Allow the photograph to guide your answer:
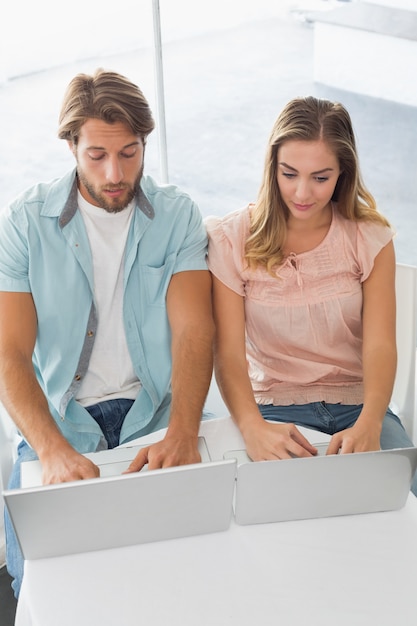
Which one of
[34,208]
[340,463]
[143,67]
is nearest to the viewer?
[340,463]

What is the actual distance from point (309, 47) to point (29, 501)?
4.25 metres

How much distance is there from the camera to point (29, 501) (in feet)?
3.63

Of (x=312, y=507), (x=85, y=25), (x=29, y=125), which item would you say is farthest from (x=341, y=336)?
(x=29, y=125)

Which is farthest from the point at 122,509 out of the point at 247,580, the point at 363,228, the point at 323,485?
the point at 363,228

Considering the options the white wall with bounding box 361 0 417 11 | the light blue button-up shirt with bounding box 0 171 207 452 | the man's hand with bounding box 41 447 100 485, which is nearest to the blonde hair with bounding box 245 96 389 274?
the light blue button-up shirt with bounding box 0 171 207 452

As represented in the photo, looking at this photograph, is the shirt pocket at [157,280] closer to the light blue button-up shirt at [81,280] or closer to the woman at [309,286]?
the light blue button-up shirt at [81,280]

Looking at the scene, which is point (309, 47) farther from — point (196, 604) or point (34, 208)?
point (196, 604)

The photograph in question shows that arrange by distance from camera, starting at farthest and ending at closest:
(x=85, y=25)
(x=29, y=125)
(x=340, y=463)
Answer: (x=29, y=125) → (x=85, y=25) → (x=340, y=463)

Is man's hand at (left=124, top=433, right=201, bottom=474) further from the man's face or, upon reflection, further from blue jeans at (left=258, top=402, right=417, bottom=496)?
the man's face

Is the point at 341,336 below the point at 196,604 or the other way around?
the other way around

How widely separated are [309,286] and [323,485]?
2.22 ft

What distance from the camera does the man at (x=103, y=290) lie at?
5.53 feet

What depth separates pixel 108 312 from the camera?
72.0 inches

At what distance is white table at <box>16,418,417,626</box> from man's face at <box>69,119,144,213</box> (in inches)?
32.4
